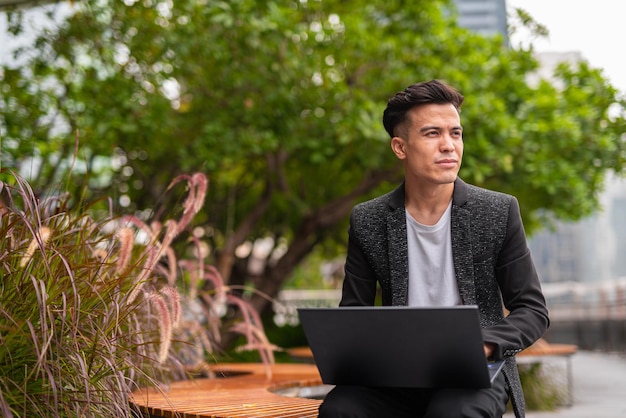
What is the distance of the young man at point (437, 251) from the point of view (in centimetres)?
215

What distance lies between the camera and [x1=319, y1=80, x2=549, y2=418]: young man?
215cm

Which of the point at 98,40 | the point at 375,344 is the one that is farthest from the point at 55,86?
the point at 375,344

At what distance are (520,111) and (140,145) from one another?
352 centimetres

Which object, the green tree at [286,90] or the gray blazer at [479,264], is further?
the green tree at [286,90]

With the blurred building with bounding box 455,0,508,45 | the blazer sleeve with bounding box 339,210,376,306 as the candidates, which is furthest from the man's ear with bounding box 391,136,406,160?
the blurred building with bounding box 455,0,508,45

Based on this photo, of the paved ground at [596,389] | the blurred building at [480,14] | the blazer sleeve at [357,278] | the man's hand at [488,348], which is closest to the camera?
the man's hand at [488,348]

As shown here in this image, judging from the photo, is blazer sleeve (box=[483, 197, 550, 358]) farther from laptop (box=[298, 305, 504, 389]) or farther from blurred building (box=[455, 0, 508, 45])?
blurred building (box=[455, 0, 508, 45])

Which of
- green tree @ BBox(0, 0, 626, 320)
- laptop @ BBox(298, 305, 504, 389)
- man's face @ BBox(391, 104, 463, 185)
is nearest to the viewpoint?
laptop @ BBox(298, 305, 504, 389)

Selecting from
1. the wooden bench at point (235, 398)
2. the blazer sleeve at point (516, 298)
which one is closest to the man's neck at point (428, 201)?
the blazer sleeve at point (516, 298)

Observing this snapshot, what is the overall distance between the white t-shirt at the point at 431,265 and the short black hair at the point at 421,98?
308 mm

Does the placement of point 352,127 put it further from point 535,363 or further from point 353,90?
point 535,363

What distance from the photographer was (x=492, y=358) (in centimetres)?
203

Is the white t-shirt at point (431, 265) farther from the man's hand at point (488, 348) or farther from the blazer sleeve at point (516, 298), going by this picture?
the man's hand at point (488, 348)

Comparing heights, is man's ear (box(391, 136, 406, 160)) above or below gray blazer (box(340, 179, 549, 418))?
above
